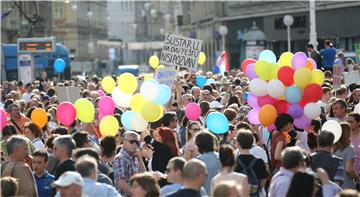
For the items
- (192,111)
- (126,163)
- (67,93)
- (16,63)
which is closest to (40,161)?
(126,163)

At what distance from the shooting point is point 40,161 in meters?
11.0

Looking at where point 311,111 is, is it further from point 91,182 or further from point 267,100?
point 91,182

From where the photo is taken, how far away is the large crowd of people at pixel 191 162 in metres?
8.88

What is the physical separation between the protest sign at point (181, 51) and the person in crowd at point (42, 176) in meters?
7.27

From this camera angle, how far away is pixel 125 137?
11.1m

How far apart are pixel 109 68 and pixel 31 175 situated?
92751 millimetres

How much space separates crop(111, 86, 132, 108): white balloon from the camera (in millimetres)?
15000

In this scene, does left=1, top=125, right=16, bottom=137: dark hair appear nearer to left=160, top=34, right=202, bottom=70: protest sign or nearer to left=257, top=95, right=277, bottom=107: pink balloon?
left=257, top=95, right=277, bottom=107: pink balloon

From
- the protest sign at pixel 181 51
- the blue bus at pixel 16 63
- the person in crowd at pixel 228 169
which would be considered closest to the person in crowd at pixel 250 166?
the person in crowd at pixel 228 169

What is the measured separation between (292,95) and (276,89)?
8.0 inches

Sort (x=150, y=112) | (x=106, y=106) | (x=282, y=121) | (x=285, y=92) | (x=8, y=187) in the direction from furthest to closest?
(x=106, y=106) → (x=150, y=112) → (x=285, y=92) → (x=282, y=121) → (x=8, y=187)

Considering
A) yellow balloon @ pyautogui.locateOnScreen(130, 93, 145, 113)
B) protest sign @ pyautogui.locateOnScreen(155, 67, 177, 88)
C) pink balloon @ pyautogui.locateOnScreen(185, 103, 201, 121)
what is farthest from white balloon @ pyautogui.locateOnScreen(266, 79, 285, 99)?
protest sign @ pyautogui.locateOnScreen(155, 67, 177, 88)

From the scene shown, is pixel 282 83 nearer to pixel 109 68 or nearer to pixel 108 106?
pixel 108 106

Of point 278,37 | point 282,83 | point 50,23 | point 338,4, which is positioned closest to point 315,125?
point 282,83
